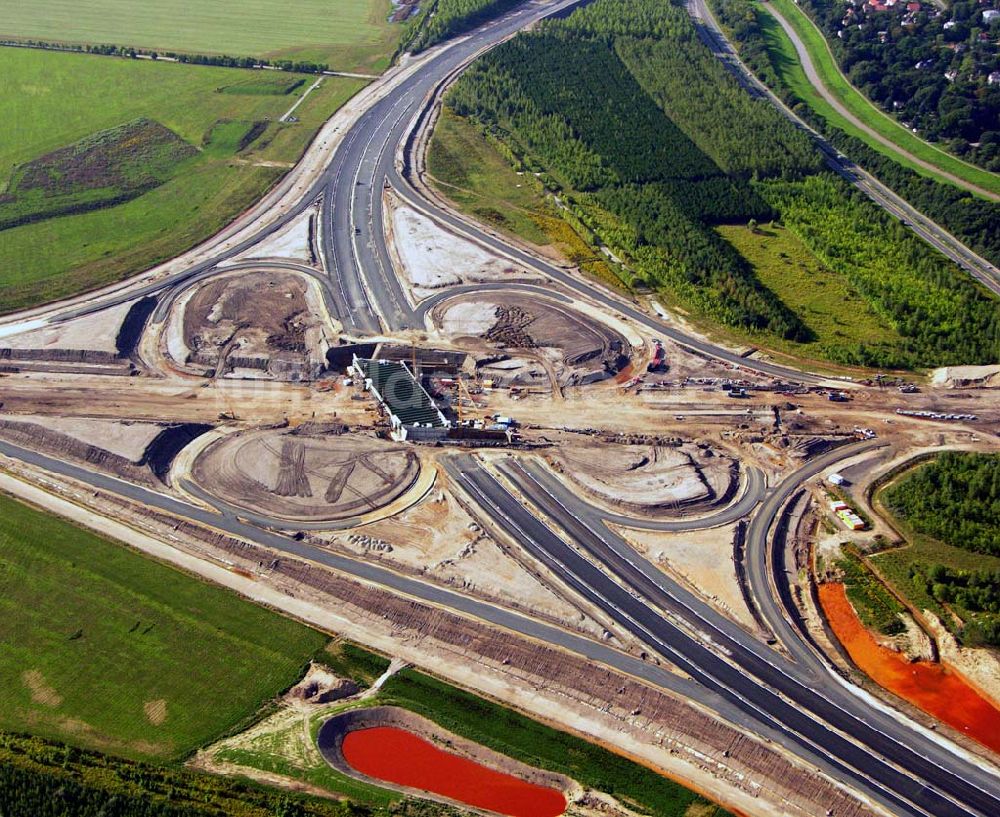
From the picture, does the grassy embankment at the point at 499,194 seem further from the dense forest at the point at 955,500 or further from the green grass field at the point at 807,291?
the dense forest at the point at 955,500

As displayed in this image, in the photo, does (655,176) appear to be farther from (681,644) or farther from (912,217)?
(681,644)

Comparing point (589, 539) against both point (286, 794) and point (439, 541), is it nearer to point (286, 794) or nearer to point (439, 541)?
point (439, 541)

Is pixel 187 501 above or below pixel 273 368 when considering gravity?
below

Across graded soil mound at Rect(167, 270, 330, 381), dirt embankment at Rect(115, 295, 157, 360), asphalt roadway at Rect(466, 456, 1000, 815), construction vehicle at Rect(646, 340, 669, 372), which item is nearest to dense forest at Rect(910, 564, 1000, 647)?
asphalt roadway at Rect(466, 456, 1000, 815)

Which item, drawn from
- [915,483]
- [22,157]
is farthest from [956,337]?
[22,157]

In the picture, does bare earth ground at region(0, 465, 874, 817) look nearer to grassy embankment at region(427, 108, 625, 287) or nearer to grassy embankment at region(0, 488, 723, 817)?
grassy embankment at region(0, 488, 723, 817)

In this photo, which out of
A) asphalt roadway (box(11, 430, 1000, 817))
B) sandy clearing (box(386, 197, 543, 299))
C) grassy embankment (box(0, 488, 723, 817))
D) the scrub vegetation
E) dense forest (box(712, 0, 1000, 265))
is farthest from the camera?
dense forest (box(712, 0, 1000, 265))

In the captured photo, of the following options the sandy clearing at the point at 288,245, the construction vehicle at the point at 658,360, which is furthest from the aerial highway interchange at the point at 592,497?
the construction vehicle at the point at 658,360
